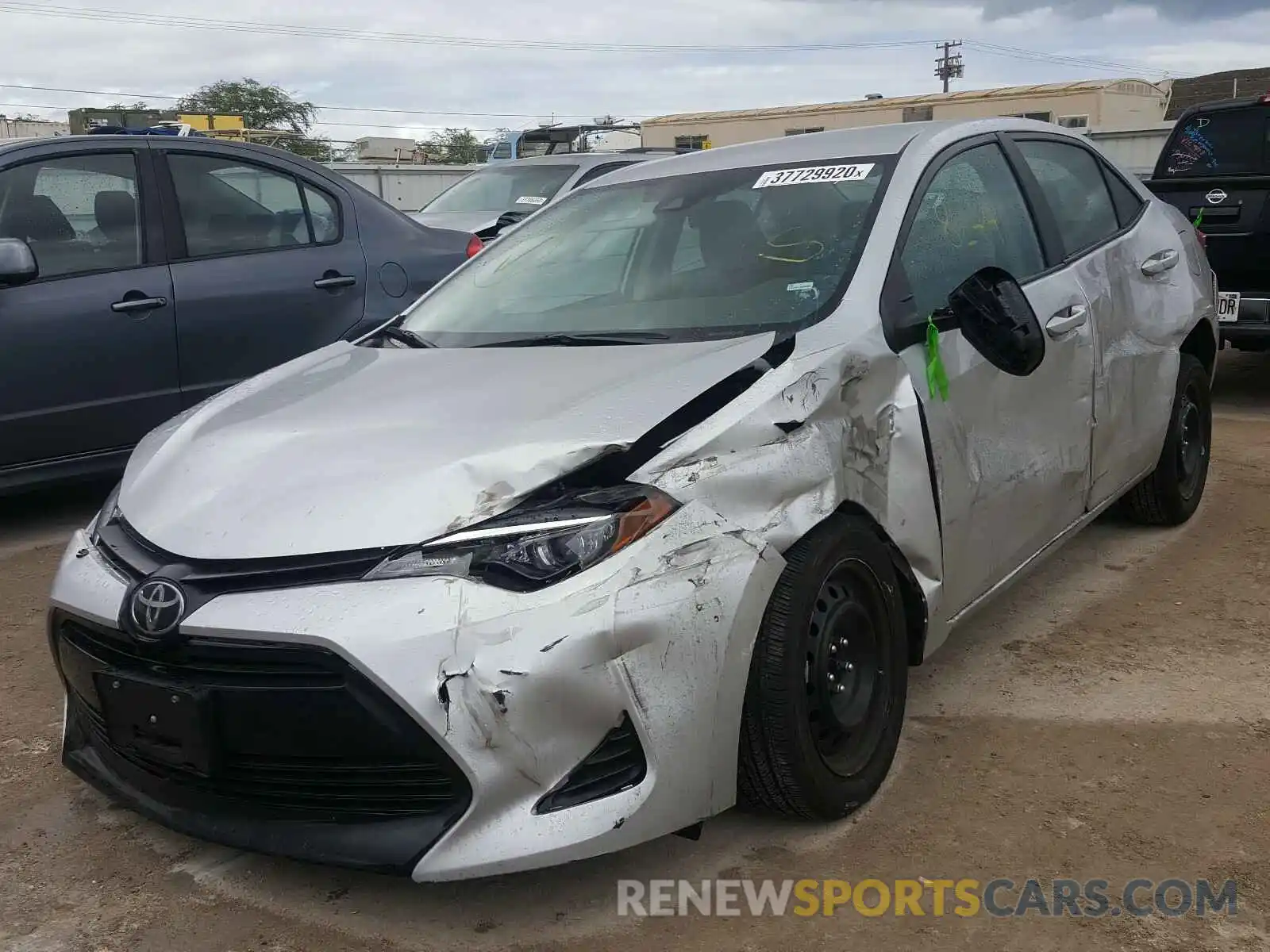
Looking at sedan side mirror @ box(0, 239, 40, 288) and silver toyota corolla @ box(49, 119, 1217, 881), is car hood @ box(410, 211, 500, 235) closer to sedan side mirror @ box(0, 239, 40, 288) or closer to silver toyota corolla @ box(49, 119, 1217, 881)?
sedan side mirror @ box(0, 239, 40, 288)

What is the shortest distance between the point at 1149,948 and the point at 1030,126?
9.21 feet

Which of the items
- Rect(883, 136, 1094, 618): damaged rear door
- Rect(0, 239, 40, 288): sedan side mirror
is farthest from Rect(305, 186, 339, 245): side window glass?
Rect(883, 136, 1094, 618): damaged rear door

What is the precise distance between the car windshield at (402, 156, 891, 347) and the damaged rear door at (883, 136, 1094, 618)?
20 cm

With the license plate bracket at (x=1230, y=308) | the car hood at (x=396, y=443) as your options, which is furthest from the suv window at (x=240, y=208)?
the license plate bracket at (x=1230, y=308)

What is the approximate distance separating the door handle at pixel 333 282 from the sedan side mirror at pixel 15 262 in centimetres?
131

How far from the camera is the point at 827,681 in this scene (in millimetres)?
2596

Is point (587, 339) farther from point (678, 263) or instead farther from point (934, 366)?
point (934, 366)

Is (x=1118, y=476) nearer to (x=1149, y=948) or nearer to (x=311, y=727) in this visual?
(x=1149, y=948)

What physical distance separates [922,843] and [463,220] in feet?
27.1

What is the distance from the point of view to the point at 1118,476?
4125 mm

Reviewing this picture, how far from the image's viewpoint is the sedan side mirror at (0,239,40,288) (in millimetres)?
4578

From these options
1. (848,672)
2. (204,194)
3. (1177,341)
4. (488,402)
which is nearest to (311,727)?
(488,402)

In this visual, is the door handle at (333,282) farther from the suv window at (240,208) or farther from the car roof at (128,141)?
the car roof at (128,141)

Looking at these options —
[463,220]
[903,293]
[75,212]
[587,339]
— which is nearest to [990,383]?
[903,293]
